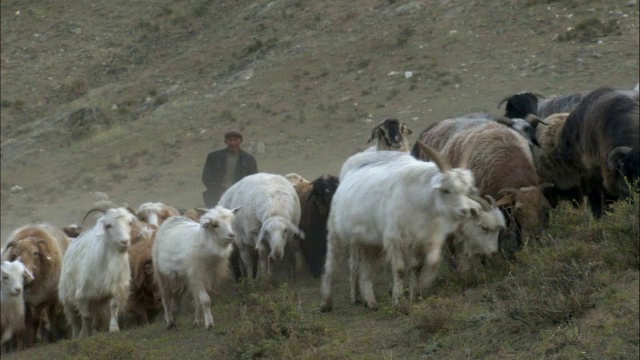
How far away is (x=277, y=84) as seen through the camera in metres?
33.0

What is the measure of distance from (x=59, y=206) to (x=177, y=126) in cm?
496

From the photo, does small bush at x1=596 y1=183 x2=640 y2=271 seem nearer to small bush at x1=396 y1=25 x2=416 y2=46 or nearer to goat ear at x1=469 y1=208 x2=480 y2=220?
goat ear at x1=469 y1=208 x2=480 y2=220

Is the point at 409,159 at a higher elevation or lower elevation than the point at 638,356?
higher

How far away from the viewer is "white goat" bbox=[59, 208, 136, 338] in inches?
512

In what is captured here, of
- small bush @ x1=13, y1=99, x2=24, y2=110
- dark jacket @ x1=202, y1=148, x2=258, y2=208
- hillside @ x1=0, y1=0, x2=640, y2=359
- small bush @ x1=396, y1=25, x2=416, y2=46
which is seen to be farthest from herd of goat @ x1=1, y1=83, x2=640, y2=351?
small bush @ x1=13, y1=99, x2=24, y2=110

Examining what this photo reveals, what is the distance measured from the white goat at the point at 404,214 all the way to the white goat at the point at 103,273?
9.99 ft

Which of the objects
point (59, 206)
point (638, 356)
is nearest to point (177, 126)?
point (59, 206)

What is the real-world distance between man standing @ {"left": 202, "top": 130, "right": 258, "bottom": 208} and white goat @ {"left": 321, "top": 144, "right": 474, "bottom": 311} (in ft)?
23.8

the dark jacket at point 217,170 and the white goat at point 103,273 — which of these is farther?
the dark jacket at point 217,170

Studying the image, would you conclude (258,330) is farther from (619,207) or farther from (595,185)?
(595,185)

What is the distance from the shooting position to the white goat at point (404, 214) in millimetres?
10281

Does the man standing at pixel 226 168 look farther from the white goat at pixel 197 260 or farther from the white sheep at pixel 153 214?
the white goat at pixel 197 260

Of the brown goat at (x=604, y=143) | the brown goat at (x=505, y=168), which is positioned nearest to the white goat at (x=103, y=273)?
the brown goat at (x=505, y=168)

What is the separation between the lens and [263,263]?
13852mm
